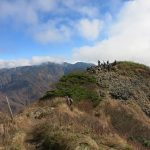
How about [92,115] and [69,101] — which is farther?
[69,101]

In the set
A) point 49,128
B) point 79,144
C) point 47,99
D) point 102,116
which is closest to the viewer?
point 79,144

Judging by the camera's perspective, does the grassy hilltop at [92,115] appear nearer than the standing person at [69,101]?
Yes

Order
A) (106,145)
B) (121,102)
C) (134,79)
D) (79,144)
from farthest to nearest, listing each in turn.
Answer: (134,79) → (121,102) → (106,145) → (79,144)

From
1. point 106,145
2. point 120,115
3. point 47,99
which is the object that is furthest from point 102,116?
point 106,145

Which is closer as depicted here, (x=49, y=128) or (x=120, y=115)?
(x=49, y=128)

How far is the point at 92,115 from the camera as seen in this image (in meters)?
38.4

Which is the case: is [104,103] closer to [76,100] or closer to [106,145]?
[76,100]

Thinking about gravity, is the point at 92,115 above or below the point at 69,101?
below

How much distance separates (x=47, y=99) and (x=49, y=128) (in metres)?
18.1

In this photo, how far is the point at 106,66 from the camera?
5769 centimetres

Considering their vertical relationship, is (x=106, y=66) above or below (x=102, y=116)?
above

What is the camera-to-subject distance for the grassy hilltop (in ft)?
70.7

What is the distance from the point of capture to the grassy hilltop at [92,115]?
21.5 metres

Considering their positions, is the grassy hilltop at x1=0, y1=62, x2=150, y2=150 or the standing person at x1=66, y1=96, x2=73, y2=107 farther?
the standing person at x1=66, y1=96, x2=73, y2=107
